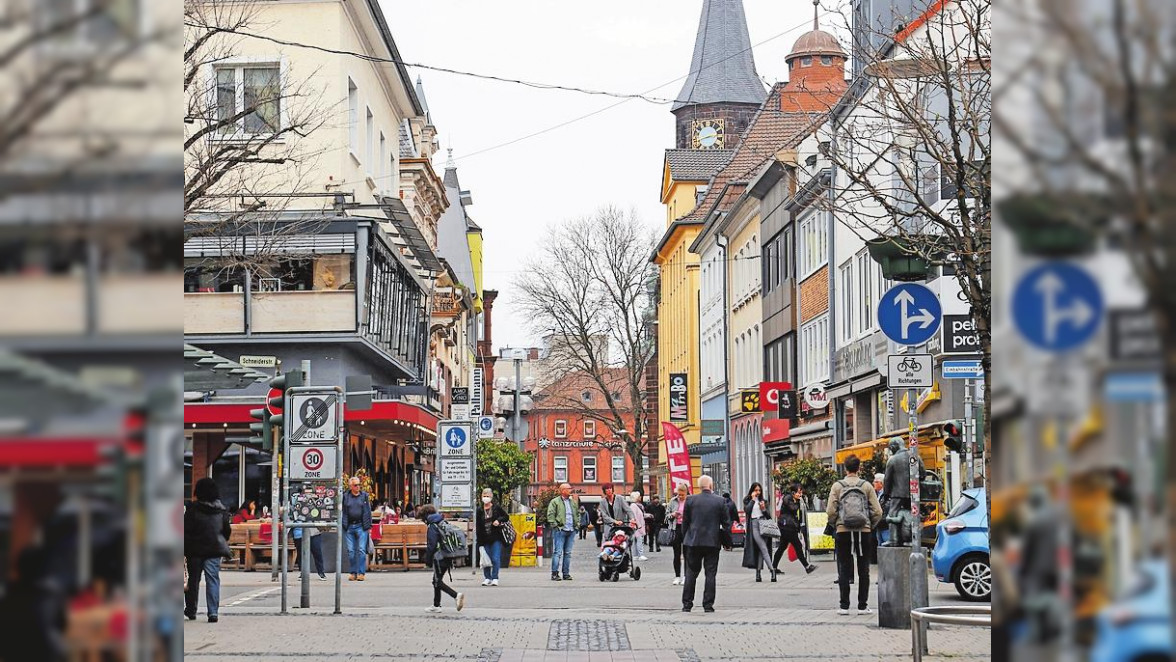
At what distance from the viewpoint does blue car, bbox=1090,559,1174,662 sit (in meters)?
2.04

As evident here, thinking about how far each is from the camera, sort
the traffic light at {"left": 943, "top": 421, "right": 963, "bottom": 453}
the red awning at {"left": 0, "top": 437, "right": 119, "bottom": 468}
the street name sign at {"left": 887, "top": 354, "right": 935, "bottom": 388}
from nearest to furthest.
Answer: the red awning at {"left": 0, "top": 437, "right": 119, "bottom": 468}, the street name sign at {"left": 887, "top": 354, "right": 935, "bottom": 388}, the traffic light at {"left": 943, "top": 421, "right": 963, "bottom": 453}

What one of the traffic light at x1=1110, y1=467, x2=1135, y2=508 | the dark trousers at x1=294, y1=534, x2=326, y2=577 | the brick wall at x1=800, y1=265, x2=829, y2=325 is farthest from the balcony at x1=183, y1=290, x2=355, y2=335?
the traffic light at x1=1110, y1=467, x2=1135, y2=508

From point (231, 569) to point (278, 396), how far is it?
9.56 metres

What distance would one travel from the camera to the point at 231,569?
32.9m

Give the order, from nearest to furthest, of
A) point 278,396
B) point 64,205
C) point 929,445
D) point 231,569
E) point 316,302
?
point 64,205
point 278,396
point 231,569
point 929,445
point 316,302

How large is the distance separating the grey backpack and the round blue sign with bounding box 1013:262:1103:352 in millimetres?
16935

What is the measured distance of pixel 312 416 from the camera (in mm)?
19781

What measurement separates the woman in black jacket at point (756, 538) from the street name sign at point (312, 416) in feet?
33.0

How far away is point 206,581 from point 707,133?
88.9 metres

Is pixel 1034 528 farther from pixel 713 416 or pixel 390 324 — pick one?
pixel 713 416

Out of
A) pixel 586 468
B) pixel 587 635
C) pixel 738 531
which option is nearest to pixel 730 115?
pixel 586 468

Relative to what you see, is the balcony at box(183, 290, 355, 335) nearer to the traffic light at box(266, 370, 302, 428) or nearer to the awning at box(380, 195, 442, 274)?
the awning at box(380, 195, 442, 274)

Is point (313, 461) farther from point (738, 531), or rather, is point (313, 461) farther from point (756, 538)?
point (738, 531)

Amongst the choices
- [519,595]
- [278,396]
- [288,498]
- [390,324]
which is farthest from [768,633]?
[390,324]
